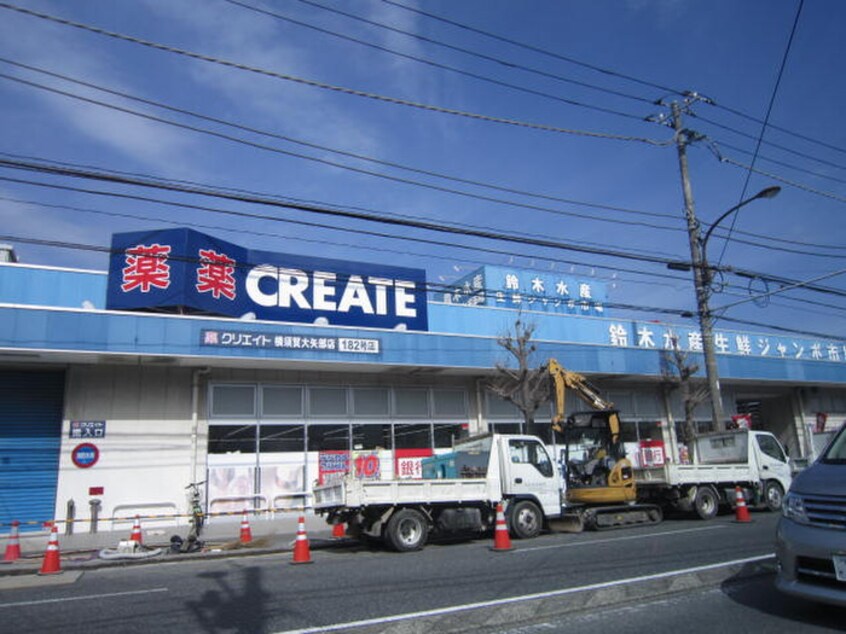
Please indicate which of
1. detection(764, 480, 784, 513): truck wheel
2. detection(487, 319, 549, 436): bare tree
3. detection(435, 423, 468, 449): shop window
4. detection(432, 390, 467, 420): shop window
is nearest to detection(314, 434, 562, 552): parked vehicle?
detection(487, 319, 549, 436): bare tree

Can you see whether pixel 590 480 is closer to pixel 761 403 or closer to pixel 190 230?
pixel 190 230

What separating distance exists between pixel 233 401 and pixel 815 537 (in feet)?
56.9

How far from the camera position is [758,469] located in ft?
60.8

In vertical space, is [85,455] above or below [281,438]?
below

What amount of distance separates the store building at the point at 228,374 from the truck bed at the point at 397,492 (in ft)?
15.9

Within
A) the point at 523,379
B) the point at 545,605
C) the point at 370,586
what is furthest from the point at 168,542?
the point at 545,605

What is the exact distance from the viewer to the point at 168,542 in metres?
15.6

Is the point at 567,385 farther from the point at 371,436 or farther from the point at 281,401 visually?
the point at 281,401

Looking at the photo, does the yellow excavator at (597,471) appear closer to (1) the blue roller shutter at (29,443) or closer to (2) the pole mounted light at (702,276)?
(2) the pole mounted light at (702,276)

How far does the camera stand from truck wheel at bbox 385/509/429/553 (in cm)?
1251

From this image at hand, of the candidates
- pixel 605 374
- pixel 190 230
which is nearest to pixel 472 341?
pixel 605 374

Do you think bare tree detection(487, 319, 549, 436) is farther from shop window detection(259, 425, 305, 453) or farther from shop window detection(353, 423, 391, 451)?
shop window detection(259, 425, 305, 453)

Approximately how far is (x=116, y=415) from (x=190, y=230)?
5.85 meters

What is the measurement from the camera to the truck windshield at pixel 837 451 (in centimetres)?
630
